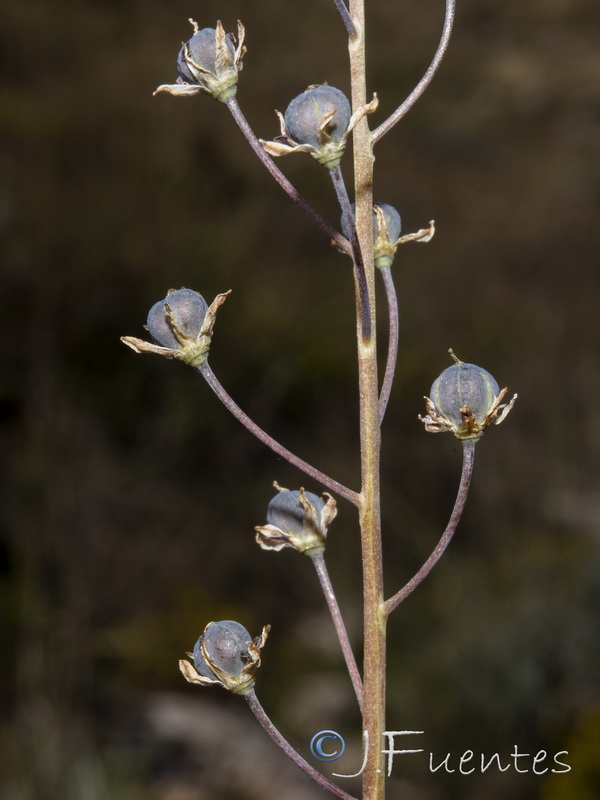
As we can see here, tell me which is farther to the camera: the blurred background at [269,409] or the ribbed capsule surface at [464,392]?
the blurred background at [269,409]

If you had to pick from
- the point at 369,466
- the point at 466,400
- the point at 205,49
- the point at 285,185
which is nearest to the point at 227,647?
the point at 369,466

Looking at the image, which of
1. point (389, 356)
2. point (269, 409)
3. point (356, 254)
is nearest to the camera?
point (356, 254)

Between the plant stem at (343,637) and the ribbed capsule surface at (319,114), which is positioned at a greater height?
the ribbed capsule surface at (319,114)

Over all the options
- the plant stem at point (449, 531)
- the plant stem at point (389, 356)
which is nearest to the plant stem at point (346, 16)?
the plant stem at point (389, 356)

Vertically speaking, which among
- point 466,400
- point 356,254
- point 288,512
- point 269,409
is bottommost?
point 269,409

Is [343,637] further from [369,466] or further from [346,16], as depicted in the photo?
[346,16]

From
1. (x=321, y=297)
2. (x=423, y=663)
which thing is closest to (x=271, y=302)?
(x=321, y=297)

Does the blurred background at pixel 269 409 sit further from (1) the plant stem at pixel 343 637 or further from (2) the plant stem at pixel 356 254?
(2) the plant stem at pixel 356 254
